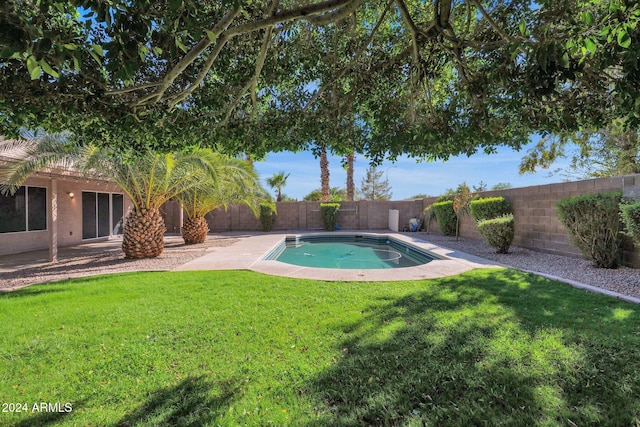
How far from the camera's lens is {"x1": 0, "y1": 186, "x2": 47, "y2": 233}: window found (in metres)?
10.2

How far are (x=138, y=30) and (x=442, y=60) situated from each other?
4.62 m

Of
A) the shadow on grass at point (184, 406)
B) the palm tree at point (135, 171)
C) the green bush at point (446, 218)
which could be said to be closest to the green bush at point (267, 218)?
the palm tree at point (135, 171)

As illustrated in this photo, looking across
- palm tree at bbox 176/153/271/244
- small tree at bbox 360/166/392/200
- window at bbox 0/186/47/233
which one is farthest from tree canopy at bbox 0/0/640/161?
small tree at bbox 360/166/392/200

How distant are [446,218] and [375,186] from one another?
91.1 ft

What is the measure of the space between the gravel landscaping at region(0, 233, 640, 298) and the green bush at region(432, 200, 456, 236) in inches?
131

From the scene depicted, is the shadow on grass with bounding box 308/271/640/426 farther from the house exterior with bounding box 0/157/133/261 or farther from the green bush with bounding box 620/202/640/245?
the house exterior with bounding box 0/157/133/261

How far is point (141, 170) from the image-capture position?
30.0 feet

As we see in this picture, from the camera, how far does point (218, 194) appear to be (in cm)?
Result: 1205

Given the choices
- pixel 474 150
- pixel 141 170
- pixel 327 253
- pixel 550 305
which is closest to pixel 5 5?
pixel 474 150

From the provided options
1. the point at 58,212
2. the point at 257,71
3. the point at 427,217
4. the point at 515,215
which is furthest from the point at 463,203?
the point at 58,212

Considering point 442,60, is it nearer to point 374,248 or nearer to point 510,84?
point 510,84

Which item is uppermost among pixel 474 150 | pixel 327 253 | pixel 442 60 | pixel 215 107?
pixel 442 60

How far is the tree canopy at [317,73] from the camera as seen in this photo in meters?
2.21

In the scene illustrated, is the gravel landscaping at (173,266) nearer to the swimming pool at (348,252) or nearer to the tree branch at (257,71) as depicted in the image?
the swimming pool at (348,252)
